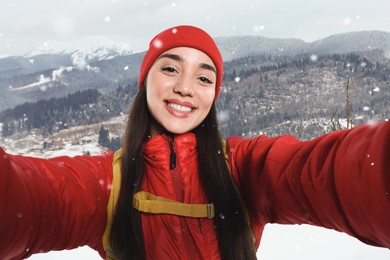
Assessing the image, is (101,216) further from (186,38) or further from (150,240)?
(186,38)

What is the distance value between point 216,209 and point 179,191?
0.17 meters

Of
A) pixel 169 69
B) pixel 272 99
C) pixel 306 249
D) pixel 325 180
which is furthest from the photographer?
pixel 272 99

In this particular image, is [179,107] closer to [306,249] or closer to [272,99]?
[306,249]

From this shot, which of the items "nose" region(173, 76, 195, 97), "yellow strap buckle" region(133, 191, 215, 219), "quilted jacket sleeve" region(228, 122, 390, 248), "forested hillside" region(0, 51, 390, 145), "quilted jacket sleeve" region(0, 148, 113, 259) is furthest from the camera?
"forested hillside" region(0, 51, 390, 145)

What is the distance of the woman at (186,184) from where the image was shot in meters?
1.06

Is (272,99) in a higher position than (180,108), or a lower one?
lower

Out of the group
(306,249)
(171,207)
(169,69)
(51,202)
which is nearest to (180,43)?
(169,69)

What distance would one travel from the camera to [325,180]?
3.72 feet

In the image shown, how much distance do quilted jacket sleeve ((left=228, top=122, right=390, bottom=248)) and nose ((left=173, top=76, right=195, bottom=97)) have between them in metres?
0.32

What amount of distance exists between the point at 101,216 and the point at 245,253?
24.1 inches

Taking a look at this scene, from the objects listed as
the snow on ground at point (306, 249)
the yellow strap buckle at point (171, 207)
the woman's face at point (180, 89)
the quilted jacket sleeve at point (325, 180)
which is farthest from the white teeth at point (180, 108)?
the snow on ground at point (306, 249)

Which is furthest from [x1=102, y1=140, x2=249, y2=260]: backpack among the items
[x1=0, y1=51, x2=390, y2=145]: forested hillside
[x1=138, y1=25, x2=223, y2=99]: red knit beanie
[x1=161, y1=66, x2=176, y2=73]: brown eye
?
[x1=0, y1=51, x2=390, y2=145]: forested hillside

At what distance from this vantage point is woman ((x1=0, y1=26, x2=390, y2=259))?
1061mm

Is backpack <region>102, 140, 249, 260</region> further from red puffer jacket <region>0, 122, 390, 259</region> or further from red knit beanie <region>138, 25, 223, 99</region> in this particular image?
red knit beanie <region>138, 25, 223, 99</region>
